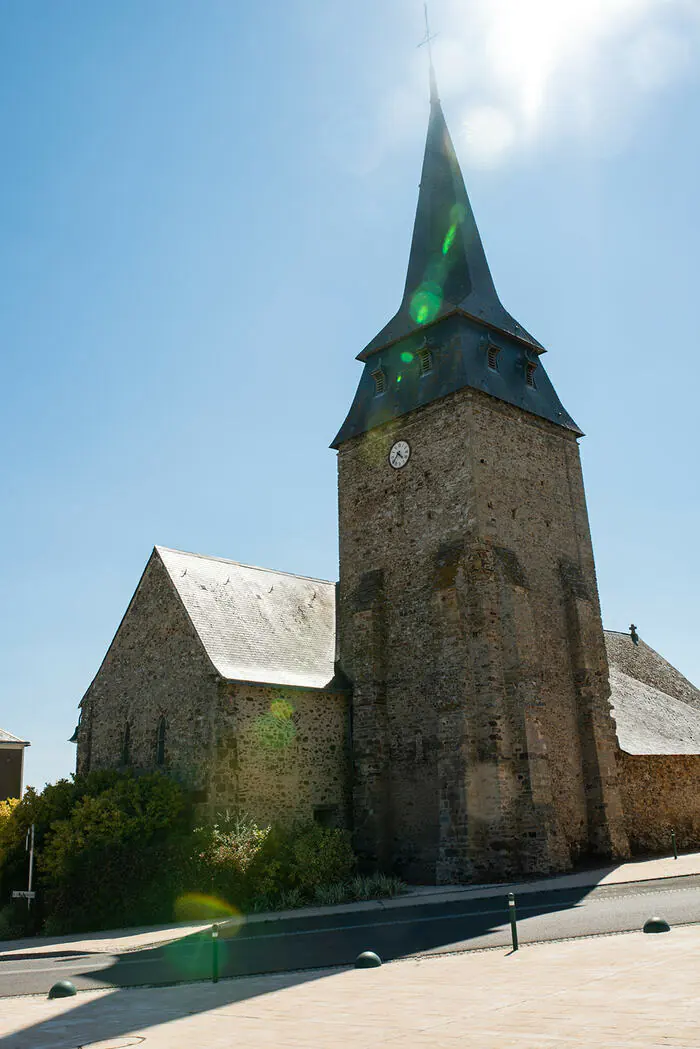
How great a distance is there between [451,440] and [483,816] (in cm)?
873

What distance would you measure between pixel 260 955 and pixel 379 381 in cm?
1618

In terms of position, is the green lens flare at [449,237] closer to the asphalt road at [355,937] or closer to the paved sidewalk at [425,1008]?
the asphalt road at [355,937]

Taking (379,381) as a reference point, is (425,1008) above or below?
below

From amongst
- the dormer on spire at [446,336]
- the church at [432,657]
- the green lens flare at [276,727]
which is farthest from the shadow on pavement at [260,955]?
the dormer on spire at [446,336]

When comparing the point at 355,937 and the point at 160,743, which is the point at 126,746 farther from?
the point at 355,937

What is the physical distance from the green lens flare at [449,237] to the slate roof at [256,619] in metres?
10.5

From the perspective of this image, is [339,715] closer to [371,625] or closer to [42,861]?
[371,625]

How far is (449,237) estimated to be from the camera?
77.4 ft

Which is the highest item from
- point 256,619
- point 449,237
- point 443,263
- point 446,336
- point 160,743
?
point 449,237

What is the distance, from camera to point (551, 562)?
Answer: 806 inches

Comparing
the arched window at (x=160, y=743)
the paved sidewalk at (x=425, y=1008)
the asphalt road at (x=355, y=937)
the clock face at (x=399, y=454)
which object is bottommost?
the asphalt road at (x=355, y=937)

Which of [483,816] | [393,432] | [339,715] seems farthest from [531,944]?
[393,432]

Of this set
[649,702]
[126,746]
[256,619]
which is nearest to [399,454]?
[256,619]

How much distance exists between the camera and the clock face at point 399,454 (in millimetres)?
21016
